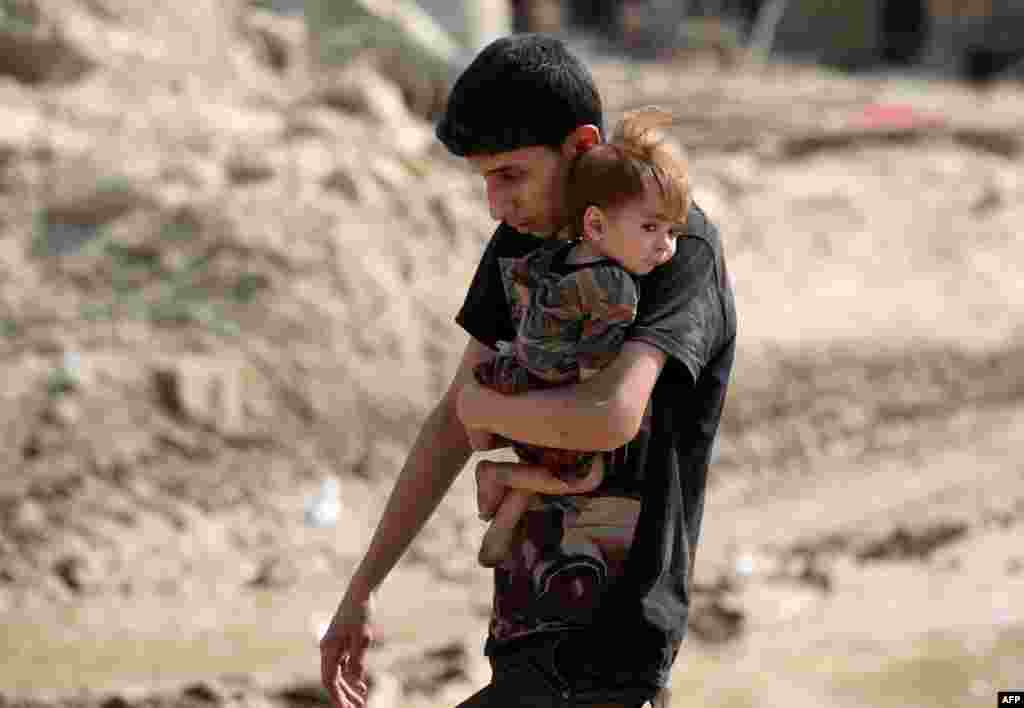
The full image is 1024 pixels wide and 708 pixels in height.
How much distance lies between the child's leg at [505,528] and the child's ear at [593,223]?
0.35m

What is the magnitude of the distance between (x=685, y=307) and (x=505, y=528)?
38 centimetres

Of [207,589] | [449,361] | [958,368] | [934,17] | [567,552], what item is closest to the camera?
[567,552]

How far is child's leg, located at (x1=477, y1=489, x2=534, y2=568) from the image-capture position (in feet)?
7.52

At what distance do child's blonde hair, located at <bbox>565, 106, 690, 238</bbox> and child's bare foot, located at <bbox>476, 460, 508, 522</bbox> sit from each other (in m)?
0.37

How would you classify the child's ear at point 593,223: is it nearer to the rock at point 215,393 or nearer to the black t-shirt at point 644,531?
the black t-shirt at point 644,531

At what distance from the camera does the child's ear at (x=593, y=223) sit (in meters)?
2.17

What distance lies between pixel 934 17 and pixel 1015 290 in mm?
7500

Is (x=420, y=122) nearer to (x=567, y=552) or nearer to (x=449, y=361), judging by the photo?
(x=449, y=361)

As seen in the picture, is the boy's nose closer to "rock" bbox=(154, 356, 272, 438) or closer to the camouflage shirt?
the camouflage shirt

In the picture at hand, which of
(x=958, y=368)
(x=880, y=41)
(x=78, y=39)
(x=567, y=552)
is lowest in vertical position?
(x=880, y=41)

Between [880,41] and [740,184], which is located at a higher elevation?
[740,184]

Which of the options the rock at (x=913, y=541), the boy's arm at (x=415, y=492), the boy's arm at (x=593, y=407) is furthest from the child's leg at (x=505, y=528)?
the rock at (x=913, y=541)

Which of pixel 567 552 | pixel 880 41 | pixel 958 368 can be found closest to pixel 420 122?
pixel 958 368

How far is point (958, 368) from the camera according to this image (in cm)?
884
